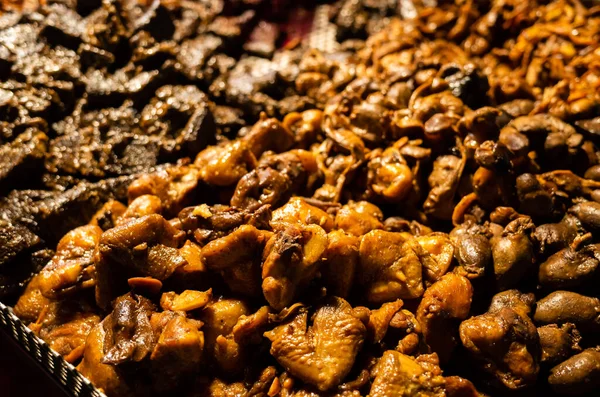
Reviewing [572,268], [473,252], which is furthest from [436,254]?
[572,268]

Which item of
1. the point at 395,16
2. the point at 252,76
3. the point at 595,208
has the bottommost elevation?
the point at 595,208

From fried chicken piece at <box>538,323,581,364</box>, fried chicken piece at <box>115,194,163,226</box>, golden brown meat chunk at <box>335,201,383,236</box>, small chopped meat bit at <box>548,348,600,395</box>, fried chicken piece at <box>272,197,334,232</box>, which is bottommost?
small chopped meat bit at <box>548,348,600,395</box>

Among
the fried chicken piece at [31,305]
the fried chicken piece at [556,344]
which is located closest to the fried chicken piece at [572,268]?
the fried chicken piece at [556,344]

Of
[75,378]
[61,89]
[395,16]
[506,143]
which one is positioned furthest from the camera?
[395,16]

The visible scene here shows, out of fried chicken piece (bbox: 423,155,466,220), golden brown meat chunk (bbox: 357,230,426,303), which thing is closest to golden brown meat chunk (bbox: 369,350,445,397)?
golden brown meat chunk (bbox: 357,230,426,303)

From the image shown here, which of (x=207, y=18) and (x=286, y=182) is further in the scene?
(x=207, y=18)

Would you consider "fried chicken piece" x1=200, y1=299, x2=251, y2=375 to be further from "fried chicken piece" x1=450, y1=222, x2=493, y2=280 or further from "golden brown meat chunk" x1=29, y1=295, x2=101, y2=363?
"fried chicken piece" x1=450, y1=222, x2=493, y2=280

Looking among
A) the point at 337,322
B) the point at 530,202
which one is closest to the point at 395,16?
the point at 530,202

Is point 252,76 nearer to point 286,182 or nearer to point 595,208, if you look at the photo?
point 286,182
